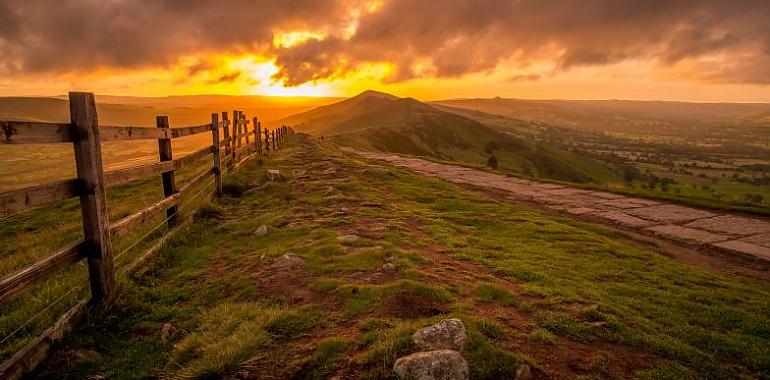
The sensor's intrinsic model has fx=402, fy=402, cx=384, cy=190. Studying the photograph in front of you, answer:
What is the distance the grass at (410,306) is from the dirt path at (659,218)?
182 cm

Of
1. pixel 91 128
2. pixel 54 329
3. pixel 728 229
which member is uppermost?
pixel 91 128

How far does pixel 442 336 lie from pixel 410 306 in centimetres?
95

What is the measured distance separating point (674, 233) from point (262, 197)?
11.2m

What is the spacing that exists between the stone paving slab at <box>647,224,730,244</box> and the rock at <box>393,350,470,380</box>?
889cm

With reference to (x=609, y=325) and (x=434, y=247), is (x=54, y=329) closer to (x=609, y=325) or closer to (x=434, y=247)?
(x=434, y=247)

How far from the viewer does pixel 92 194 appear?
500cm

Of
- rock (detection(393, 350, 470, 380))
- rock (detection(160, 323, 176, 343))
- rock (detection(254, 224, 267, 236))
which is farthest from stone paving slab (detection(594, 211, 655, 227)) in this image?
rock (detection(160, 323, 176, 343))

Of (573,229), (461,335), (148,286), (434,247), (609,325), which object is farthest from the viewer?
(573,229)

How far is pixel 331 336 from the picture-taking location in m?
4.23

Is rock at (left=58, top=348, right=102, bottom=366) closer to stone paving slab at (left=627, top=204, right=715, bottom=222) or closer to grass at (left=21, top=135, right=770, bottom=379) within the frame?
grass at (left=21, top=135, right=770, bottom=379)

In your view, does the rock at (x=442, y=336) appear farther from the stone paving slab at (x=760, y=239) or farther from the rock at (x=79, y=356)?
the stone paving slab at (x=760, y=239)

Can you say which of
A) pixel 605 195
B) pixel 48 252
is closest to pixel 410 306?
pixel 48 252

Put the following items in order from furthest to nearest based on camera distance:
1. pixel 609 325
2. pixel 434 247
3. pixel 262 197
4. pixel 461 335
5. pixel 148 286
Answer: pixel 262 197, pixel 434 247, pixel 148 286, pixel 609 325, pixel 461 335

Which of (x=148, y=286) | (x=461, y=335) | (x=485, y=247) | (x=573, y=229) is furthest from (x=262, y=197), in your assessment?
(x=461, y=335)
